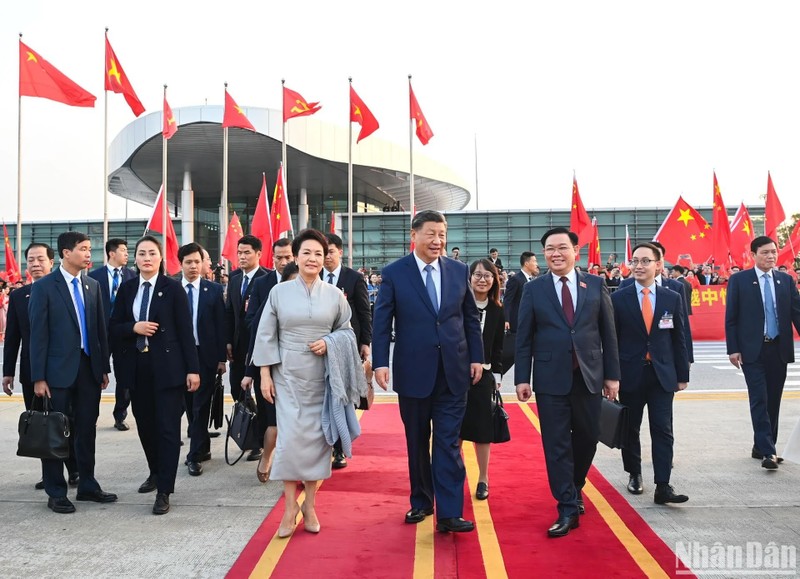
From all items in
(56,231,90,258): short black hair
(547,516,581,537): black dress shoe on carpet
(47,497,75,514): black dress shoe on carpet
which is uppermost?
(56,231,90,258): short black hair

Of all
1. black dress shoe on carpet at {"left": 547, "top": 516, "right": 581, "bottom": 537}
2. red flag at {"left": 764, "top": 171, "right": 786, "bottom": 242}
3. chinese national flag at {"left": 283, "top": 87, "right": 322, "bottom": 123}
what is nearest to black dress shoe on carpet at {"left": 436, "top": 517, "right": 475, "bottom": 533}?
black dress shoe on carpet at {"left": 547, "top": 516, "right": 581, "bottom": 537}

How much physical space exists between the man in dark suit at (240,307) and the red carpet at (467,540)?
1.59 meters

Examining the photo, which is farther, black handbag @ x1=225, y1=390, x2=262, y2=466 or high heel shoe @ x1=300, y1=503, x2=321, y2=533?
black handbag @ x1=225, y1=390, x2=262, y2=466

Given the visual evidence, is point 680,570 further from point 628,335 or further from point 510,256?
point 510,256

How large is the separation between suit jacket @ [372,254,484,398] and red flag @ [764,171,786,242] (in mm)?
15029

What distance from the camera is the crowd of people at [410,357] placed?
15.0 ft

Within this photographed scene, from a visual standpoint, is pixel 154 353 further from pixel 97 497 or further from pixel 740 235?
pixel 740 235

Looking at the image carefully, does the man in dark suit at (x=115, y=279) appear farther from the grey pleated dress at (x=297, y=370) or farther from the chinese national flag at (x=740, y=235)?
the chinese national flag at (x=740, y=235)

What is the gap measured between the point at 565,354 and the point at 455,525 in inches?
50.1

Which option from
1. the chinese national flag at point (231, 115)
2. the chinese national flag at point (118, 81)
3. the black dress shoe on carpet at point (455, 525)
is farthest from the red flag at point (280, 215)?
the black dress shoe on carpet at point (455, 525)

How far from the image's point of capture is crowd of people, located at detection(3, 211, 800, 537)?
179 inches

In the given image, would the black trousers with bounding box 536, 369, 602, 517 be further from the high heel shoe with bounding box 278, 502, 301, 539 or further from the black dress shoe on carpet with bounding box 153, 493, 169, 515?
the black dress shoe on carpet with bounding box 153, 493, 169, 515

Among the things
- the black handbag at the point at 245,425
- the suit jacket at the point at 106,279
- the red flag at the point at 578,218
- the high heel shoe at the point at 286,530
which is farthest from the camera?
the red flag at the point at 578,218

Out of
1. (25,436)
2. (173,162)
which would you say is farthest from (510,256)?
(25,436)
